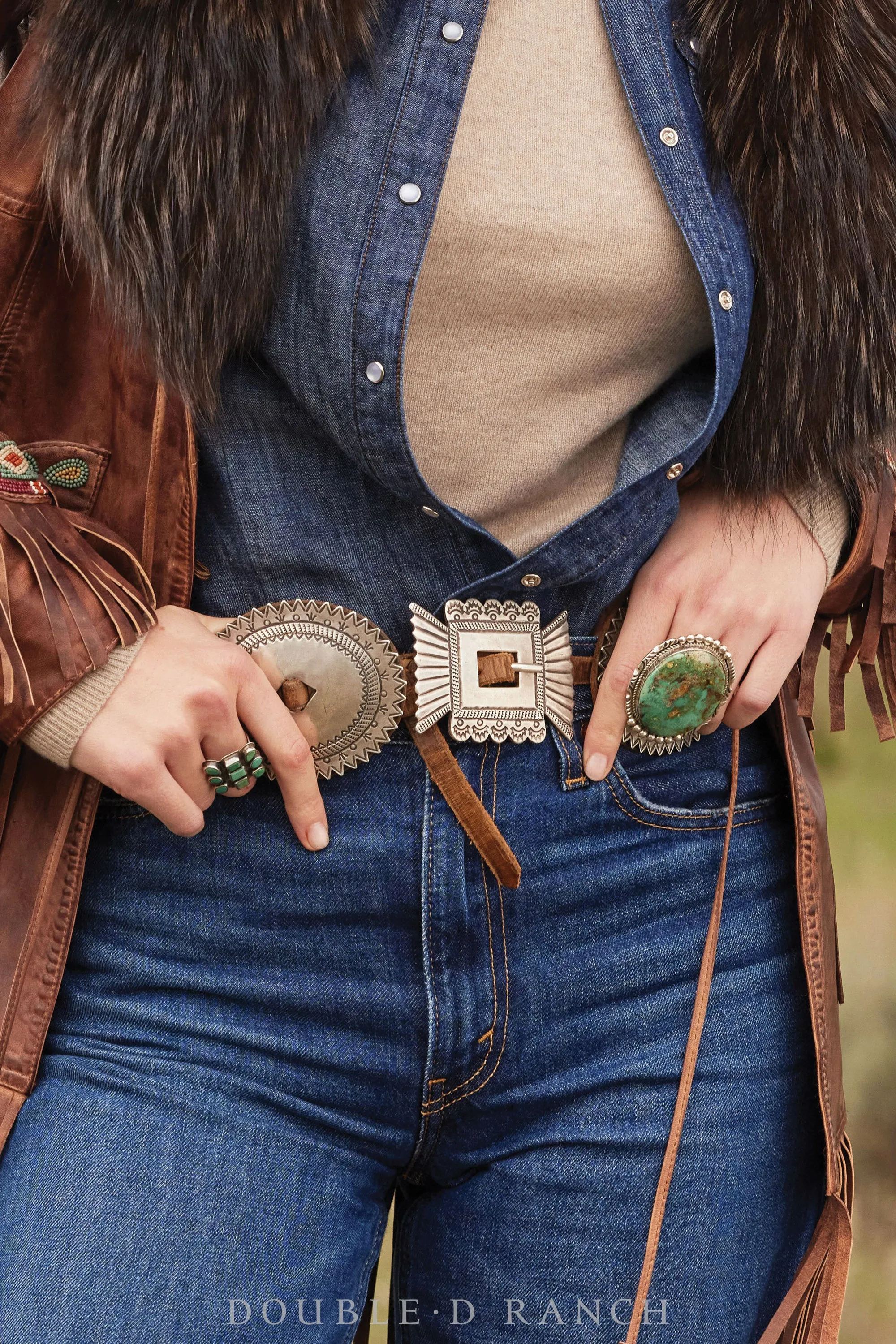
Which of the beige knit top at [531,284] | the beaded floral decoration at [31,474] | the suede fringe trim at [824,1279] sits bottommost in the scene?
the suede fringe trim at [824,1279]

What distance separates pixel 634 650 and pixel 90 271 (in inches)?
19.2

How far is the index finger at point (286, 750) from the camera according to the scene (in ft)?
2.89

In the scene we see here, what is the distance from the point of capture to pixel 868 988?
2.98 m

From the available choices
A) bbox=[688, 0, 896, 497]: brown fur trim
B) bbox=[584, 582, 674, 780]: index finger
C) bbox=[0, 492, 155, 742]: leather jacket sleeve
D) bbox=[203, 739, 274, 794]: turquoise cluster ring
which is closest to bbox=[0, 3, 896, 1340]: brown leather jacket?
bbox=[0, 492, 155, 742]: leather jacket sleeve

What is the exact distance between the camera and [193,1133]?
2.87ft

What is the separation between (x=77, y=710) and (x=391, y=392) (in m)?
0.31

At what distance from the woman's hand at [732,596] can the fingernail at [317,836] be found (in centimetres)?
23

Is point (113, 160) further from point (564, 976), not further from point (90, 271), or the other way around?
point (564, 976)

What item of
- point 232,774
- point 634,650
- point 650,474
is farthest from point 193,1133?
point 650,474

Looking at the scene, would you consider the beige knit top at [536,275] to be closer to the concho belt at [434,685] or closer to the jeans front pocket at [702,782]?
the concho belt at [434,685]

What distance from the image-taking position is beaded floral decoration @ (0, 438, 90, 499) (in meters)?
0.90

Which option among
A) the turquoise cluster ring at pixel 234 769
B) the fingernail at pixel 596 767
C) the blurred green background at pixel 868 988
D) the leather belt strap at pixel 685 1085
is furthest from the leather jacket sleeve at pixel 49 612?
the blurred green background at pixel 868 988

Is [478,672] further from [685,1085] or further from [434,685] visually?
[685,1085]

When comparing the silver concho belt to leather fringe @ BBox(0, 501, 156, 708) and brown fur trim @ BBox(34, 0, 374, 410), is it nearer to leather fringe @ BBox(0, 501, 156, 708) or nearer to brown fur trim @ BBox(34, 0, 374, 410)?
leather fringe @ BBox(0, 501, 156, 708)
